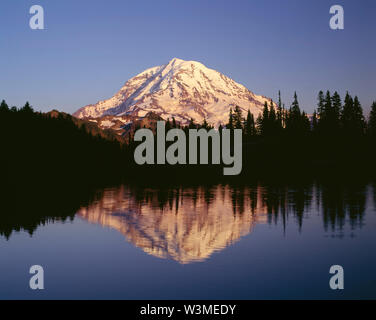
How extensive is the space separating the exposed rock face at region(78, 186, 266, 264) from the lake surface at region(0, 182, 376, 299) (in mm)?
102

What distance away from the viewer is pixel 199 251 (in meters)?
31.3

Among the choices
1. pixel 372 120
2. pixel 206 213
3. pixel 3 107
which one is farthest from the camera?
pixel 372 120

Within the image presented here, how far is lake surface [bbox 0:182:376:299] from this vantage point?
77.2 feet

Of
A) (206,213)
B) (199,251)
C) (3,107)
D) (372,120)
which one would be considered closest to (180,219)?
(206,213)

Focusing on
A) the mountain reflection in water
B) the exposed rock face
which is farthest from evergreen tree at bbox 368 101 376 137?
the exposed rock face

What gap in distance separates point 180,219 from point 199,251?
1463cm

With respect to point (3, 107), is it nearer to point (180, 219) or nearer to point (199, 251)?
point (180, 219)

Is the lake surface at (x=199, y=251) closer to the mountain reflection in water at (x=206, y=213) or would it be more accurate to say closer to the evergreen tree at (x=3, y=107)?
the mountain reflection in water at (x=206, y=213)

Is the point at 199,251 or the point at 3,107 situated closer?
the point at 199,251

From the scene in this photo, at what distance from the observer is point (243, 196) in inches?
2601

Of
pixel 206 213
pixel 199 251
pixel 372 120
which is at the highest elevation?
pixel 372 120
